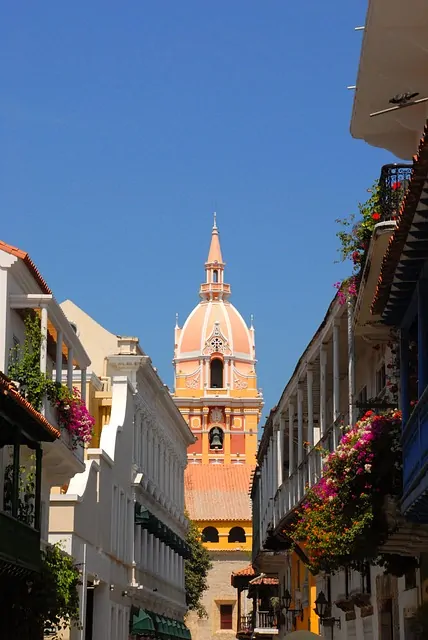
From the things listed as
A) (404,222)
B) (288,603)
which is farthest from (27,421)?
(288,603)

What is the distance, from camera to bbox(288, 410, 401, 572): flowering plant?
59.0 feet

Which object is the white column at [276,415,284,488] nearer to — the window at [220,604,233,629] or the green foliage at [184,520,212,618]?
the green foliage at [184,520,212,618]

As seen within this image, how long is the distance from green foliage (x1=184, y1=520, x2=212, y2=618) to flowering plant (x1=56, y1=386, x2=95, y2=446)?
58.6 metres

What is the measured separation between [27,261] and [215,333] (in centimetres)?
9843

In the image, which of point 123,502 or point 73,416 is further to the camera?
point 123,502

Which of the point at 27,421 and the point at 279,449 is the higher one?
the point at 279,449

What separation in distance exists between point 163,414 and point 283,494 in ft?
70.6

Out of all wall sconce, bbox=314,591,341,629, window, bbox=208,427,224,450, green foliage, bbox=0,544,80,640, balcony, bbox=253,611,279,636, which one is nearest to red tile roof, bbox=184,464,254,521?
window, bbox=208,427,224,450

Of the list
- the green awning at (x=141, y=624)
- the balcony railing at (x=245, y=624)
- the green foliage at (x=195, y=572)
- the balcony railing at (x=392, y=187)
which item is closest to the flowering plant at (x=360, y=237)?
the balcony railing at (x=392, y=187)

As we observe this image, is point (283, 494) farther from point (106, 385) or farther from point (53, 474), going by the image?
point (106, 385)

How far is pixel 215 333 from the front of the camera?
410ft

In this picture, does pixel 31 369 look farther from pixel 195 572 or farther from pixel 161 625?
pixel 195 572

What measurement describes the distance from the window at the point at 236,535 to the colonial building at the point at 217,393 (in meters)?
2.41

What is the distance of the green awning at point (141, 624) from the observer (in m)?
46.9
